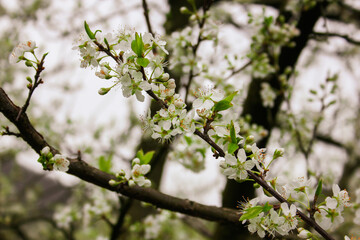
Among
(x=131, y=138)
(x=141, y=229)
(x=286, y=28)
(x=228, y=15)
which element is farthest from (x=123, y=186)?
(x=131, y=138)

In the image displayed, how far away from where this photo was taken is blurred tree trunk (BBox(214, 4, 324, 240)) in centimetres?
289

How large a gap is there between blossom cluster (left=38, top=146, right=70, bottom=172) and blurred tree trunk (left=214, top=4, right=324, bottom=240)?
1.91 meters

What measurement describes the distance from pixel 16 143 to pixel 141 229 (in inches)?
163

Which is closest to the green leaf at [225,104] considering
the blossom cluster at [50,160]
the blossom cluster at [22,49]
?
the blossom cluster at [50,160]

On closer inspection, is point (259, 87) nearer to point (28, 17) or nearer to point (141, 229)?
point (141, 229)

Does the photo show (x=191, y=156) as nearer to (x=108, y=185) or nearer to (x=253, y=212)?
(x=108, y=185)

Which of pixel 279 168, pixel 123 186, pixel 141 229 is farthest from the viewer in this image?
pixel 279 168

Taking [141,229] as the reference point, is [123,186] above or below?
below

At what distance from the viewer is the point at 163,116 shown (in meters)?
1.18

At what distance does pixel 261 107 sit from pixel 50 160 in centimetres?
241

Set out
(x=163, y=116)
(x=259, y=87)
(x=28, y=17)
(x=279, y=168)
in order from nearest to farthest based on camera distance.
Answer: (x=163, y=116) → (x=259, y=87) → (x=279, y=168) → (x=28, y=17)

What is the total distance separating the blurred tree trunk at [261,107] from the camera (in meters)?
2.89

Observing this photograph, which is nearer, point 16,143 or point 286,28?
point 286,28

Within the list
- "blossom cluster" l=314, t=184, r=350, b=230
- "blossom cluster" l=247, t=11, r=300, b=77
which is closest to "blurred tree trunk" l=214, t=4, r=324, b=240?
"blossom cluster" l=247, t=11, r=300, b=77
